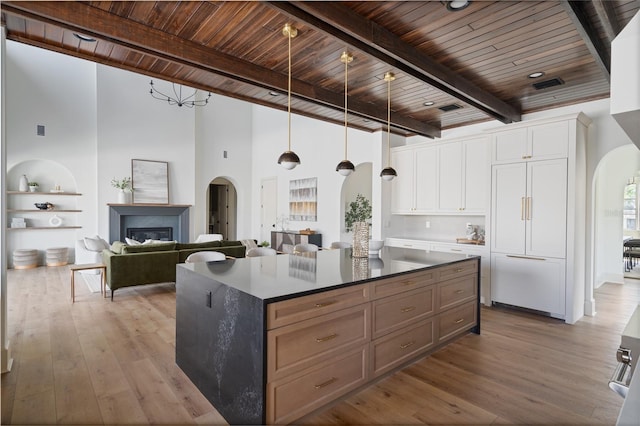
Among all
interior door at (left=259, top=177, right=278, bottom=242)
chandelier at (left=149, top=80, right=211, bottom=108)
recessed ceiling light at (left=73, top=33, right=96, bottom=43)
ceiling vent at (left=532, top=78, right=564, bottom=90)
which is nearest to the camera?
recessed ceiling light at (left=73, top=33, right=96, bottom=43)

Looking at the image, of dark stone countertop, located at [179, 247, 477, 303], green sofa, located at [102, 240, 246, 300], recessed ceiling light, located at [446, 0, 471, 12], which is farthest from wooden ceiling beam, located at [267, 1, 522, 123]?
green sofa, located at [102, 240, 246, 300]

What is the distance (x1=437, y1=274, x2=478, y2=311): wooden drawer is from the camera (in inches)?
126

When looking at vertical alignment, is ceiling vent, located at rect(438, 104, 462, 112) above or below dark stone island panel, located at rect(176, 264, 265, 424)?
above

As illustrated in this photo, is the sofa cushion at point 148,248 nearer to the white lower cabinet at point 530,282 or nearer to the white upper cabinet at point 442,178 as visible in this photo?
the white upper cabinet at point 442,178

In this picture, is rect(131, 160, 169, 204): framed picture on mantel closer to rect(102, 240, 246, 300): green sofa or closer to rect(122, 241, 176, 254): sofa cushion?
rect(102, 240, 246, 300): green sofa

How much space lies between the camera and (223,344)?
2176 mm

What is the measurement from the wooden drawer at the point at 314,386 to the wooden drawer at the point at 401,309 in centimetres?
23

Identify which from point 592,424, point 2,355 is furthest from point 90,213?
point 592,424

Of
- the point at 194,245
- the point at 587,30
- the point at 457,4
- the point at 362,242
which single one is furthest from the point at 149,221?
the point at 587,30

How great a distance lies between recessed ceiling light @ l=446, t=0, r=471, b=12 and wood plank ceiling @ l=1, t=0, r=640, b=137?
48 mm

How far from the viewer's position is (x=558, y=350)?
3.30 metres

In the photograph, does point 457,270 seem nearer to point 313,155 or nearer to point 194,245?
point 194,245

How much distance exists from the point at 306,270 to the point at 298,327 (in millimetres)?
709

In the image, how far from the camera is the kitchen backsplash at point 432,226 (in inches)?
222
